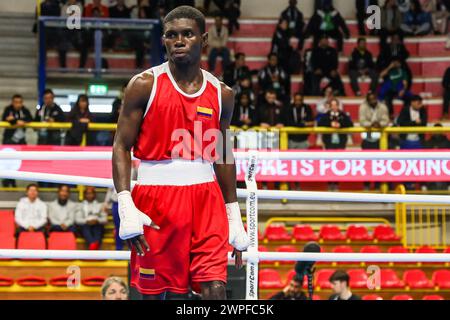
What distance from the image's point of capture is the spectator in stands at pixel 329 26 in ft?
53.4

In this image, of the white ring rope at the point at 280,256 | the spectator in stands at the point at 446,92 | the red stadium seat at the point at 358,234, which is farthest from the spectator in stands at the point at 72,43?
the white ring rope at the point at 280,256

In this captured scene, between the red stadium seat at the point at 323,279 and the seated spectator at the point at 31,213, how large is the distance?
335 cm

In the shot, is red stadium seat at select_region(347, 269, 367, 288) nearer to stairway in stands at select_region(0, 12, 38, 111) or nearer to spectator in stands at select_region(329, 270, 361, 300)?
spectator in stands at select_region(329, 270, 361, 300)

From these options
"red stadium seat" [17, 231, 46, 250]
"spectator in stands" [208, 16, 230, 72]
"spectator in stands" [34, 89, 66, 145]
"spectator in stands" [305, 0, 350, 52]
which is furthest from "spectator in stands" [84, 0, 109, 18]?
"red stadium seat" [17, 231, 46, 250]

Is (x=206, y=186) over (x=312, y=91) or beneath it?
beneath

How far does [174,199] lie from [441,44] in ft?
43.9

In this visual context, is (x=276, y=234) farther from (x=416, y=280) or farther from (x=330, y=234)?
(x=416, y=280)

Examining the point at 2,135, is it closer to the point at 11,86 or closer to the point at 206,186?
the point at 11,86

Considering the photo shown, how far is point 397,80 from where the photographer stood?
15.6m

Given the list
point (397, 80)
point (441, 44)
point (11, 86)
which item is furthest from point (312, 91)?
point (11, 86)

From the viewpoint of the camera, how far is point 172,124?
407cm

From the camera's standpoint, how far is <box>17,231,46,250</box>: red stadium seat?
10.6 metres

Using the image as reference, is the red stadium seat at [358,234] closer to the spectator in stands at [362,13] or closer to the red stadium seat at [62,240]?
the red stadium seat at [62,240]
